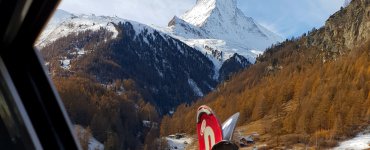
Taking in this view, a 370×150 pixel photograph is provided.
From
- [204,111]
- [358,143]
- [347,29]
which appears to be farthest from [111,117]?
[204,111]

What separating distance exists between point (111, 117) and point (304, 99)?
31338 millimetres

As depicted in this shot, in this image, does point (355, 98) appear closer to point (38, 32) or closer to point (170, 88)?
point (38, 32)

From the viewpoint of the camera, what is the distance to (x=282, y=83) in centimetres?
11038

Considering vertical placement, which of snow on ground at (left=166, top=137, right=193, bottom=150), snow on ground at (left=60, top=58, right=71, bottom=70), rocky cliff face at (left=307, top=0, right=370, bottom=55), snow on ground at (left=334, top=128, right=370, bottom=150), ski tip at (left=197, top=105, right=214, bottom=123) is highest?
snow on ground at (left=60, top=58, right=71, bottom=70)

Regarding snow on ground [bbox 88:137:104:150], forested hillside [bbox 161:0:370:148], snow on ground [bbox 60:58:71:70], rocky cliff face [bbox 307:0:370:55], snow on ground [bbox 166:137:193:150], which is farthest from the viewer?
snow on ground [bbox 60:58:71:70]

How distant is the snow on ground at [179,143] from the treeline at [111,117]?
2.67 meters

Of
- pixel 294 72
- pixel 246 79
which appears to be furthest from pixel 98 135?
pixel 246 79

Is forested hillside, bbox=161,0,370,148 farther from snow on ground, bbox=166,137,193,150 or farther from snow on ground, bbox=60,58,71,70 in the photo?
snow on ground, bbox=60,58,71,70

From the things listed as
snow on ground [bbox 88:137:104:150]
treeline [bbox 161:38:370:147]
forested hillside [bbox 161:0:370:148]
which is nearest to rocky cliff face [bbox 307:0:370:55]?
forested hillside [bbox 161:0:370:148]

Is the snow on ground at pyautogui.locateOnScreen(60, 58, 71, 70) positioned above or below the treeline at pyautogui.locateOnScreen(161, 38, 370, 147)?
above

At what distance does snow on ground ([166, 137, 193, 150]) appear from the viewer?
301 feet

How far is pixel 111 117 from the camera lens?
3848 inches

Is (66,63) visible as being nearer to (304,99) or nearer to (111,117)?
(111,117)

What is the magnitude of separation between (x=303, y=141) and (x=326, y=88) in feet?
55.3
